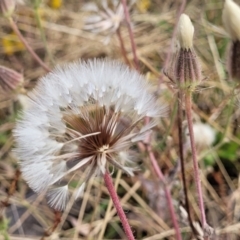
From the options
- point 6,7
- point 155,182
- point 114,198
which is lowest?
point 155,182

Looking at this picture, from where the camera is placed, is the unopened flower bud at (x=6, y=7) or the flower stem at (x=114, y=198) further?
the unopened flower bud at (x=6, y=7)

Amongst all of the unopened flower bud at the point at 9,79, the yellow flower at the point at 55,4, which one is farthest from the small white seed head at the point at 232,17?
the yellow flower at the point at 55,4

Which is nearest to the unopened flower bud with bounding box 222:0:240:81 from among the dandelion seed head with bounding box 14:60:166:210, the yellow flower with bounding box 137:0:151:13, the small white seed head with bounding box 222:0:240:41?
the small white seed head with bounding box 222:0:240:41

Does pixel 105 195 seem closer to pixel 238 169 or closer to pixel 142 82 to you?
pixel 238 169

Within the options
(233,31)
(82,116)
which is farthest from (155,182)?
(233,31)

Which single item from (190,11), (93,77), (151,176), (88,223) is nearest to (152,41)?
(190,11)

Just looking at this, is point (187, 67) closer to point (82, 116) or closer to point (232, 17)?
point (232, 17)

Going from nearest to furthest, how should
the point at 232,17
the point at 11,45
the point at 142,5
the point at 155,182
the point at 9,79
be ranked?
the point at 232,17, the point at 9,79, the point at 155,182, the point at 11,45, the point at 142,5

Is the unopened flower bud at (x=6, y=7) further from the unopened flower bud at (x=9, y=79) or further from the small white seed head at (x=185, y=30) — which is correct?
the small white seed head at (x=185, y=30)
